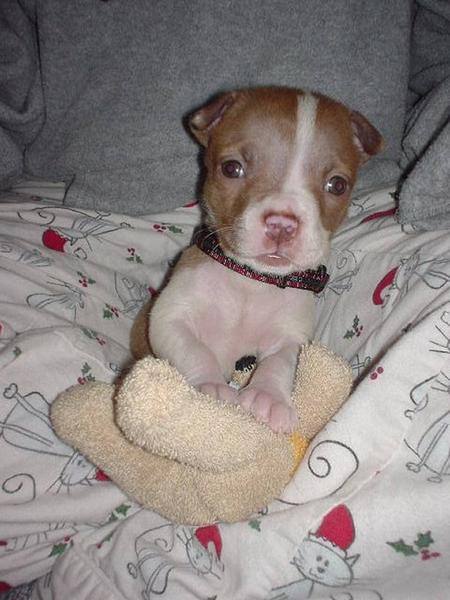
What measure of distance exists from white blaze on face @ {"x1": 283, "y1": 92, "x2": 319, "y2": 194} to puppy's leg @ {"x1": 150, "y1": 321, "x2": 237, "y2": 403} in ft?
2.98

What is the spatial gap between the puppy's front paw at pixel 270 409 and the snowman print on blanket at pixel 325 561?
42 centimetres

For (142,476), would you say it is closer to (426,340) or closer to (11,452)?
(11,452)

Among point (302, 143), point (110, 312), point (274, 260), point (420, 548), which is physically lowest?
point (110, 312)

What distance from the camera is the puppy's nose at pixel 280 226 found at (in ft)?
8.48

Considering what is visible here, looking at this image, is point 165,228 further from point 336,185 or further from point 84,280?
point 336,185

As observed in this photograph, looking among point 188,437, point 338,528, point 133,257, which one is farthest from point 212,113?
point 338,528

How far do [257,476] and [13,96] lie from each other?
9.77 ft

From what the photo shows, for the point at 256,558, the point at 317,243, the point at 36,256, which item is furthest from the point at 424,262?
the point at 36,256

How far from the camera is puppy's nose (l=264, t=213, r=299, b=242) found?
259 centimetres

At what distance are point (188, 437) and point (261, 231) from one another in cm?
113

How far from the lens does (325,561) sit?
6.23 feet

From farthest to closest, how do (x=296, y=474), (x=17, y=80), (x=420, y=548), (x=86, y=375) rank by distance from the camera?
1. (x=17, y=80)
2. (x=86, y=375)
3. (x=296, y=474)
4. (x=420, y=548)

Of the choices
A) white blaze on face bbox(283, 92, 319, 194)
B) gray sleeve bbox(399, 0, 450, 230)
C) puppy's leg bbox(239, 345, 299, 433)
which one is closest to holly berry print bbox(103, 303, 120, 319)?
puppy's leg bbox(239, 345, 299, 433)

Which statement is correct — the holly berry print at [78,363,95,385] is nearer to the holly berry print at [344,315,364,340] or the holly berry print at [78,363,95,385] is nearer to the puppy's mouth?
the puppy's mouth
